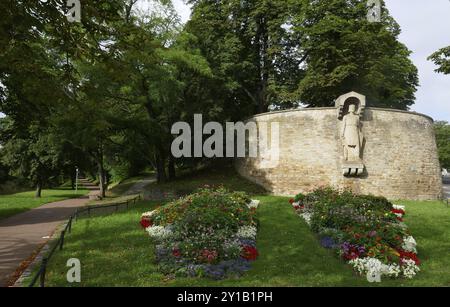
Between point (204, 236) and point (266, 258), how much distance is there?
1835 millimetres

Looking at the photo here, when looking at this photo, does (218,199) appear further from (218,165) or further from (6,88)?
(218,165)

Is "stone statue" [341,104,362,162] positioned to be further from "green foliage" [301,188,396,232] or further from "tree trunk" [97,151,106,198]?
"tree trunk" [97,151,106,198]

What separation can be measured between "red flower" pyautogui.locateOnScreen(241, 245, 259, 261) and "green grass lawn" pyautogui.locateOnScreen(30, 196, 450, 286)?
180 millimetres

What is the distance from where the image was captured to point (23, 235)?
544 inches

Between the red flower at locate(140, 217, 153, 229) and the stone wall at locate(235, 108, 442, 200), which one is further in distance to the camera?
the stone wall at locate(235, 108, 442, 200)

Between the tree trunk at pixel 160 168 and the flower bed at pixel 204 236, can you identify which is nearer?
the flower bed at pixel 204 236

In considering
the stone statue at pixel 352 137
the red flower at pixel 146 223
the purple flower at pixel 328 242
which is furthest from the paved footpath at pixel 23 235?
the stone statue at pixel 352 137

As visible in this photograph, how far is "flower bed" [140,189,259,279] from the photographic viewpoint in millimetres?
9203

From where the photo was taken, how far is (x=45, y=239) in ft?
43.4

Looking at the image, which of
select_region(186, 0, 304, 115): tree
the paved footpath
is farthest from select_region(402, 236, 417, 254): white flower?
select_region(186, 0, 304, 115): tree

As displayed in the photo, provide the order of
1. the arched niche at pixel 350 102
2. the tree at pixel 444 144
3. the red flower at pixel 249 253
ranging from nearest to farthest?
the red flower at pixel 249 253
the arched niche at pixel 350 102
the tree at pixel 444 144

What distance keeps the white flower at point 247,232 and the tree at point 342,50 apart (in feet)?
57.5

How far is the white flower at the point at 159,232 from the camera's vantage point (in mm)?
11750

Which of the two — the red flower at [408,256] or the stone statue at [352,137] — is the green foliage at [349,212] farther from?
the stone statue at [352,137]
